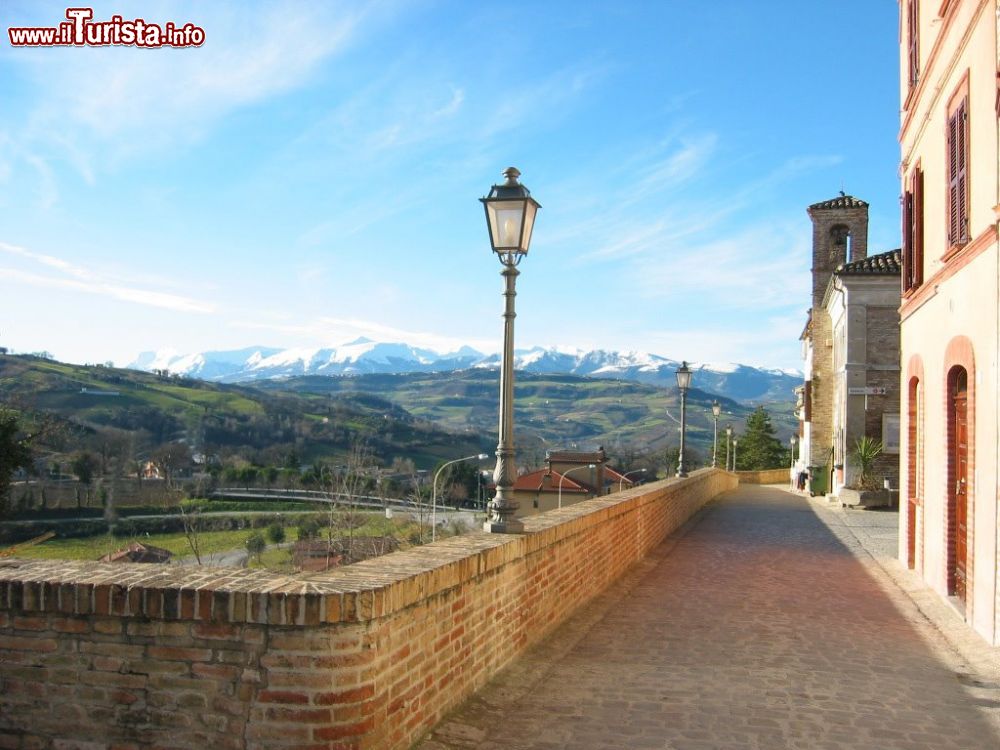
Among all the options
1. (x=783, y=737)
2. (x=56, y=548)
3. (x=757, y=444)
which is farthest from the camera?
(x=757, y=444)

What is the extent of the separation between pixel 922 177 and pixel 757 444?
6799 centimetres

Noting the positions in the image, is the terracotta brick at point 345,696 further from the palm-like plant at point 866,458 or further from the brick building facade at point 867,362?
the palm-like plant at point 866,458

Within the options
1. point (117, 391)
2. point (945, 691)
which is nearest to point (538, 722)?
point (945, 691)

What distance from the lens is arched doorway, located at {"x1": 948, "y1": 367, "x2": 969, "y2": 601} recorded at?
882 centimetres

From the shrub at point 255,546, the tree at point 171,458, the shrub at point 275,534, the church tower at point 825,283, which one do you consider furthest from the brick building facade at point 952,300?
the tree at point 171,458

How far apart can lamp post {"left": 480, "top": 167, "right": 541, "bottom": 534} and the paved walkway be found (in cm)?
111

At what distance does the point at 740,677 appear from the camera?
20.1 ft

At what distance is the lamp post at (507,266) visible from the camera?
22.0 feet

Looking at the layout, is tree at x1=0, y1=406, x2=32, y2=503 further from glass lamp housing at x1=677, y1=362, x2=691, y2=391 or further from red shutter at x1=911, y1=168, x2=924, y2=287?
red shutter at x1=911, y1=168, x2=924, y2=287

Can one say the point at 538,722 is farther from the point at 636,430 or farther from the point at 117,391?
the point at 636,430

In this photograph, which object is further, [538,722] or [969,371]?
[969,371]

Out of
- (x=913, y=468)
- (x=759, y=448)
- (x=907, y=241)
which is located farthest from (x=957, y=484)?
(x=759, y=448)

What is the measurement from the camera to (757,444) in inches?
2987

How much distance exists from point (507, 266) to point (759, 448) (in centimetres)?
7259
